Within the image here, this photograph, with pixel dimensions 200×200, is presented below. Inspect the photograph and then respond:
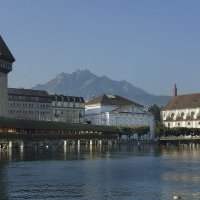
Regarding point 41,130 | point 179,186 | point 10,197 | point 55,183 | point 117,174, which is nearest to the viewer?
point 10,197

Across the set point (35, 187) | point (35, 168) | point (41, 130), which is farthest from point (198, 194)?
point (41, 130)

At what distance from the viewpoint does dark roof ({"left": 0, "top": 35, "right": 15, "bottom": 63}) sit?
555ft

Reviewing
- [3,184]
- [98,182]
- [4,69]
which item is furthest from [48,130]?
[3,184]

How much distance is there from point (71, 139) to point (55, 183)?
4125 inches

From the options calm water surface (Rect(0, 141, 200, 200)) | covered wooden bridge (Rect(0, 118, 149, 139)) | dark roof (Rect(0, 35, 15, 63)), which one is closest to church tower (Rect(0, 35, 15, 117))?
dark roof (Rect(0, 35, 15, 63))

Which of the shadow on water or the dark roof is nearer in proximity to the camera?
the shadow on water

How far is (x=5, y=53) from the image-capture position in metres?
172

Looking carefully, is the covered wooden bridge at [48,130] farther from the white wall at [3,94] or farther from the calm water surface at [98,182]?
the calm water surface at [98,182]

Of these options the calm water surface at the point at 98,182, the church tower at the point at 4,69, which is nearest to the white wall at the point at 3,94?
the church tower at the point at 4,69

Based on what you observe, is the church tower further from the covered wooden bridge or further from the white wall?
the covered wooden bridge

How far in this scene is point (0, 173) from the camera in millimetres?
70250

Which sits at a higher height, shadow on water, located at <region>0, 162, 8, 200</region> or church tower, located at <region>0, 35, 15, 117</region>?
church tower, located at <region>0, 35, 15, 117</region>

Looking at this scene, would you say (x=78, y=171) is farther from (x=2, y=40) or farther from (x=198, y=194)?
(x=2, y=40)

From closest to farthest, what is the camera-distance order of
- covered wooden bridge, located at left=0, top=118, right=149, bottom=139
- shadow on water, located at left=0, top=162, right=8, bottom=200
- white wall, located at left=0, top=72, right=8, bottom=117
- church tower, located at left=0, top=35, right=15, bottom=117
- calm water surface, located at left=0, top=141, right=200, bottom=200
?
1. shadow on water, located at left=0, top=162, right=8, bottom=200
2. calm water surface, located at left=0, top=141, right=200, bottom=200
3. covered wooden bridge, located at left=0, top=118, right=149, bottom=139
4. church tower, located at left=0, top=35, right=15, bottom=117
5. white wall, located at left=0, top=72, right=8, bottom=117
